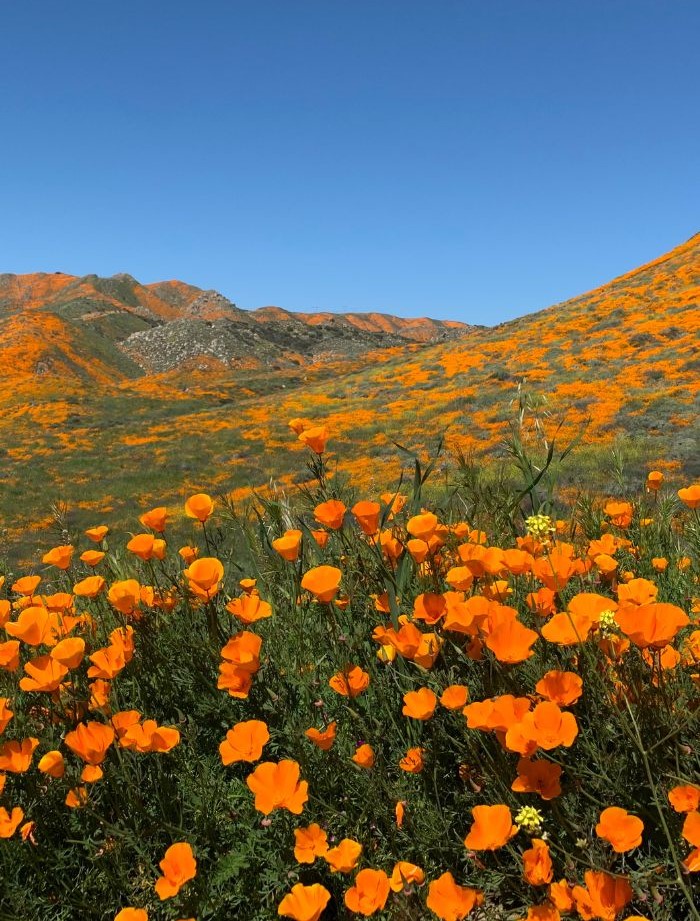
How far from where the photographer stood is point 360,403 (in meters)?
26.5

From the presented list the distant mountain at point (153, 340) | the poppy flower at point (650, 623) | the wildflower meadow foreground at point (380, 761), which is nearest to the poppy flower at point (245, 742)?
the wildflower meadow foreground at point (380, 761)

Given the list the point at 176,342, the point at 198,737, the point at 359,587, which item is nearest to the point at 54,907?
the point at 198,737

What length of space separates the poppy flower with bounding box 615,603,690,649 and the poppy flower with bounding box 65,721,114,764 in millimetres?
1286

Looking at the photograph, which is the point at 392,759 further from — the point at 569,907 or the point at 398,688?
the point at 569,907

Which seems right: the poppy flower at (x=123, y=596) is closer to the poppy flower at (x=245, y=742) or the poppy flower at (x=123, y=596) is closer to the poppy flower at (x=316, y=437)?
the poppy flower at (x=245, y=742)

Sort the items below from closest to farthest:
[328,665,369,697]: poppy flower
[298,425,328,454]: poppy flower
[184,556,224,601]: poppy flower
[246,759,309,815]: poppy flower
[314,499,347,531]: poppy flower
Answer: [246,759,309,815]: poppy flower, [328,665,369,697]: poppy flower, [184,556,224,601]: poppy flower, [314,499,347,531]: poppy flower, [298,425,328,454]: poppy flower

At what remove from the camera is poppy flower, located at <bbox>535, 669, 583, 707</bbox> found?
1235mm

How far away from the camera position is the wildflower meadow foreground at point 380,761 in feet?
3.72

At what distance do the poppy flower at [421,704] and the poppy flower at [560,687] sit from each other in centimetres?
27

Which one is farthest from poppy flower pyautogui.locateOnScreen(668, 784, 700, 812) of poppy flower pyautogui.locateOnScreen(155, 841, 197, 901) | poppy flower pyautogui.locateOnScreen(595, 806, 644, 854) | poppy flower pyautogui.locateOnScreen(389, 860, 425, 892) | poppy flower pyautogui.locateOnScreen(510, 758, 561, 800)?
poppy flower pyautogui.locateOnScreen(155, 841, 197, 901)

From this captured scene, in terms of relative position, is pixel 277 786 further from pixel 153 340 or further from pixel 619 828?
pixel 153 340

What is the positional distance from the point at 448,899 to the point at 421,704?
400mm

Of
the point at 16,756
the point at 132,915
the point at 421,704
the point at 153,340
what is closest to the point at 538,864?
the point at 421,704

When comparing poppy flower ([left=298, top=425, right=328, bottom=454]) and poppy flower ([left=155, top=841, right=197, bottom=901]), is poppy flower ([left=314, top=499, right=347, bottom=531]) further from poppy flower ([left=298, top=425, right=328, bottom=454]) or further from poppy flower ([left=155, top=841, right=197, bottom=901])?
poppy flower ([left=155, top=841, right=197, bottom=901])
